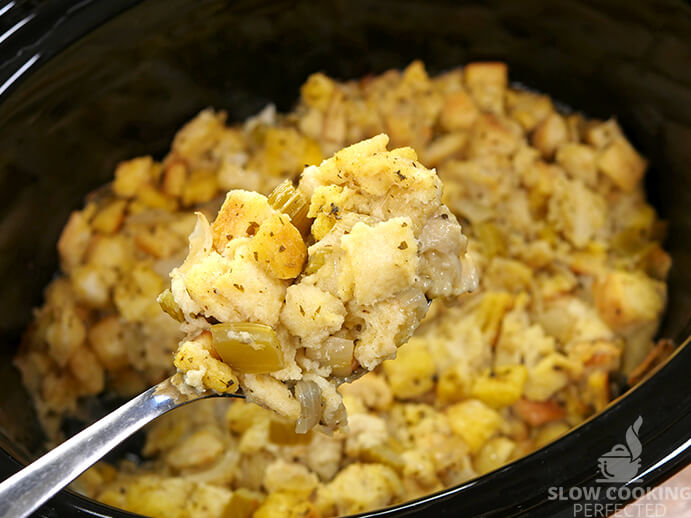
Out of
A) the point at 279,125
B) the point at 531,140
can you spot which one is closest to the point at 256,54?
the point at 279,125

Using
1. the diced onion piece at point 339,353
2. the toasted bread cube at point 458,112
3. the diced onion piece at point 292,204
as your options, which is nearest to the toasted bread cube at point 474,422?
the diced onion piece at point 339,353

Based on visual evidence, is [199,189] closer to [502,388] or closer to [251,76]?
[251,76]

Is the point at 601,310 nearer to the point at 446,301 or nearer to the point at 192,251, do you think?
the point at 446,301

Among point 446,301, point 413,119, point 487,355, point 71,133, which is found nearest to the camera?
point 446,301

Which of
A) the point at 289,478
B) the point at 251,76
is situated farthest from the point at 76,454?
the point at 251,76

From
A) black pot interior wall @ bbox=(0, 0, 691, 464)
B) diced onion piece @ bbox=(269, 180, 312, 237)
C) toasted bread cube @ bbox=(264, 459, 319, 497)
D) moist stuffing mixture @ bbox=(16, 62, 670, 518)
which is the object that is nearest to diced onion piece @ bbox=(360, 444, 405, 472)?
moist stuffing mixture @ bbox=(16, 62, 670, 518)

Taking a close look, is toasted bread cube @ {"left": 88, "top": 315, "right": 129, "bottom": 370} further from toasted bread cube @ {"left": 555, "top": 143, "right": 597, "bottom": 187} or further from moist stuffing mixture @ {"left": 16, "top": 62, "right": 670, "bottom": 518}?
toasted bread cube @ {"left": 555, "top": 143, "right": 597, "bottom": 187}

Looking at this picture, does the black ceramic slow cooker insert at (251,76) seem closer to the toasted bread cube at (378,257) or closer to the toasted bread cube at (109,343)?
the toasted bread cube at (109,343)
